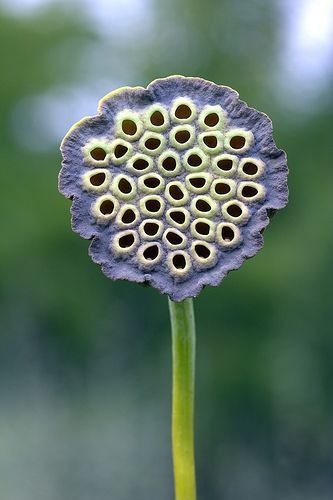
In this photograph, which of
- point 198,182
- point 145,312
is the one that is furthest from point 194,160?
point 145,312

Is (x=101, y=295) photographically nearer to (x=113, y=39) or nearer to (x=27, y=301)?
(x=27, y=301)

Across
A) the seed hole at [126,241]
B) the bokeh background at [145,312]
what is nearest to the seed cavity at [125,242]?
the seed hole at [126,241]

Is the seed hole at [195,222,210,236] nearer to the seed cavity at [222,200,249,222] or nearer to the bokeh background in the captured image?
the seed cavity at [222,200,249,222]

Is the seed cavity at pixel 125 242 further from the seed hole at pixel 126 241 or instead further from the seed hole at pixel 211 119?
the seed hole at pixel 211 119

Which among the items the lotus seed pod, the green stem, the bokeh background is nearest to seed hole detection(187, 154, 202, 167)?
the lotus seed pod

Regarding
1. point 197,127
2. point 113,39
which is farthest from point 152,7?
point 197,127

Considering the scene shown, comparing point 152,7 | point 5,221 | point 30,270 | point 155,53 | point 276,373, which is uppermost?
point 152,7
